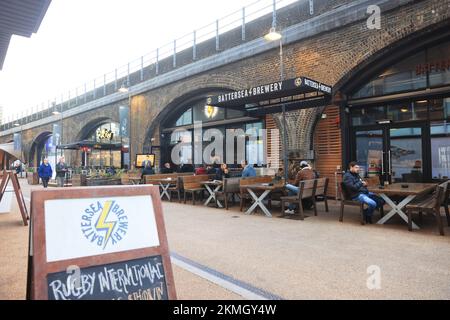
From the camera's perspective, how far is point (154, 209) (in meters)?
2.60

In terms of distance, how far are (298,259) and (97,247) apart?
10.3 feet

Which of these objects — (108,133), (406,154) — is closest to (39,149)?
(108,133)

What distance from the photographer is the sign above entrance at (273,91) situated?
26.7 ft

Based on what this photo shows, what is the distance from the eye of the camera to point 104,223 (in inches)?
92.7

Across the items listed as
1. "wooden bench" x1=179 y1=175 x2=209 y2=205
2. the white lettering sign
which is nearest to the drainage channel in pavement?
the white lettering sign

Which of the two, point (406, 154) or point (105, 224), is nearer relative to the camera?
point (105, 224)

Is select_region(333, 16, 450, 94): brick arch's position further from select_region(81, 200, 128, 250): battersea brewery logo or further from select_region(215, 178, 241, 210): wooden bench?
select_region(81, 200, 128, 250): battersea brewery logo

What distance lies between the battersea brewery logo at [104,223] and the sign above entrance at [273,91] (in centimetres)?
648

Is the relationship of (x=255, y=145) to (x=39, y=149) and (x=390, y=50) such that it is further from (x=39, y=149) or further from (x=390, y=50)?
(x=39, y=149)

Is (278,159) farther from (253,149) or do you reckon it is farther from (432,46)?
(432,46)

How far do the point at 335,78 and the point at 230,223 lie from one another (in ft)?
19.5

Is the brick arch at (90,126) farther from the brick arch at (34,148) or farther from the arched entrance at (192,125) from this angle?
the brick arch at (34,148)

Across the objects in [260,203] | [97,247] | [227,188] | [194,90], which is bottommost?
[260,203]

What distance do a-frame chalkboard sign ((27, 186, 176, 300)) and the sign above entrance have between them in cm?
640
